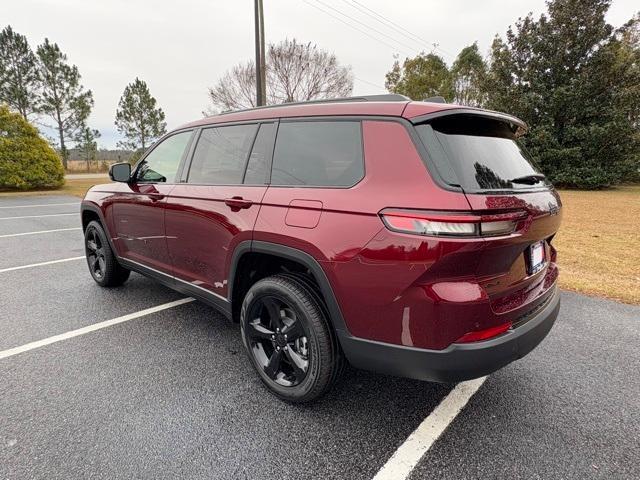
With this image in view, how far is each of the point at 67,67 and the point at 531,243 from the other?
35764 millimetres

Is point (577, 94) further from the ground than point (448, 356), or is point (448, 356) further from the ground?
point (577, 94)

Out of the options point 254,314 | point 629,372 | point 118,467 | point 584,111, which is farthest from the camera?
point 584,111

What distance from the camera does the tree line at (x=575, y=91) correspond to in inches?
705

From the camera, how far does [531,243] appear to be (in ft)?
6.12

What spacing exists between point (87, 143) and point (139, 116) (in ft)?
18.3

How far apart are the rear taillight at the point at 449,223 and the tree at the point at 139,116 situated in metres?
38.6

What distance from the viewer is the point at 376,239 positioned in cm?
172

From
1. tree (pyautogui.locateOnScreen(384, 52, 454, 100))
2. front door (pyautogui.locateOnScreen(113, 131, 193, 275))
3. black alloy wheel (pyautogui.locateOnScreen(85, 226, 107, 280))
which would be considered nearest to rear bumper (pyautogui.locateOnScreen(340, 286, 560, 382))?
front door (pyautogui.locateOnScreen(113, 131, 193, 275))

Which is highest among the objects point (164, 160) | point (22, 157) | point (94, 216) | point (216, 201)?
point (22, 157)

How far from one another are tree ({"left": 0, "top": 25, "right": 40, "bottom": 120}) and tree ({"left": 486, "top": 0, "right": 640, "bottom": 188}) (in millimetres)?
33635

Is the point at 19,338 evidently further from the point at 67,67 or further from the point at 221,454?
the point at 67,67

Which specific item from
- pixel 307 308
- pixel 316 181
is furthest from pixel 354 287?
pixel 316 181

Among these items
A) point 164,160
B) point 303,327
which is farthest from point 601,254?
point 164,160

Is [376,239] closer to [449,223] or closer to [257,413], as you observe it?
[449,223]
